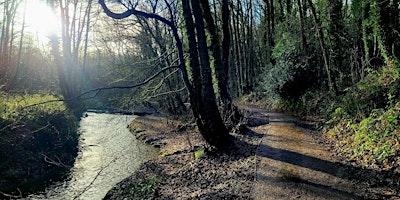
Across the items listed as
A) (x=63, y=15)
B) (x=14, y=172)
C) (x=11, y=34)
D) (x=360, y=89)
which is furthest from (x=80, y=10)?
(x=360, y=89)

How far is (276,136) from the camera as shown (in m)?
10.9

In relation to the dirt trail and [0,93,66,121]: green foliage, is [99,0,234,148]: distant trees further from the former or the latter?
[0,93,66,121]: green foliage

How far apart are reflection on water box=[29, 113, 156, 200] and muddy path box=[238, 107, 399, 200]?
380 cm

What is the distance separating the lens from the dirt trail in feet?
20.1

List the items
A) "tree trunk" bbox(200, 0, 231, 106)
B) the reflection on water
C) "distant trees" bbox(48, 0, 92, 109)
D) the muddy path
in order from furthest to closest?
"distant trees" bbox(48, 0, 92, 109)
"tree trunk" bbox(200, 0, 231, 106)
the reflection on water
the muddy path

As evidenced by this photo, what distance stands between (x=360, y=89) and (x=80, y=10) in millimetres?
24934

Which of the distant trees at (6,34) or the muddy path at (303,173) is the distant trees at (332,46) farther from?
the distant trees at (6,34)

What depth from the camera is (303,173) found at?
7223 millimetres

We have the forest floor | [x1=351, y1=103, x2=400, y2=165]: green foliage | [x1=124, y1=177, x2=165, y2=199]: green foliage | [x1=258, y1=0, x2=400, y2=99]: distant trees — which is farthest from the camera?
[x1=258, y1=0, x2=400, y2=99]: distant trees

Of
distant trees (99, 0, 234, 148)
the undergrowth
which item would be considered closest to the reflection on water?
the undergrowth

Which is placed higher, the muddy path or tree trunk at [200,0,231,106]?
tree trunk at [200,0,231,106]

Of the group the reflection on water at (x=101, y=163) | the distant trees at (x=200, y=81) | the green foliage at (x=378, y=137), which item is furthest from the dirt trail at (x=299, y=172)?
the reflection on water at (x=101, y=163)

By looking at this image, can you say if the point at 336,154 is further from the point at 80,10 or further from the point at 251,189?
the point at 80,10

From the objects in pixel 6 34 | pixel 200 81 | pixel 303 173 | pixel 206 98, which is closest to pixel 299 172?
pixel 303 173
